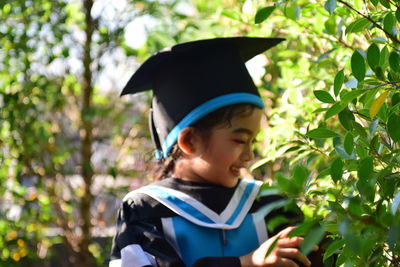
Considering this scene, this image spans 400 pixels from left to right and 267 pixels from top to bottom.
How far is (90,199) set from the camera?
304 centimetres

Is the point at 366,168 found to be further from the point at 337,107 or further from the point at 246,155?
the point at 246,155

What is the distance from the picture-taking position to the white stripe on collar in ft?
5.57

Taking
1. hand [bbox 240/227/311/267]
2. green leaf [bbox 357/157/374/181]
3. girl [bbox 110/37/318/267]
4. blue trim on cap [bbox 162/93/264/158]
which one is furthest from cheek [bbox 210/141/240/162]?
green leaf [bbox 357/157/374/181]

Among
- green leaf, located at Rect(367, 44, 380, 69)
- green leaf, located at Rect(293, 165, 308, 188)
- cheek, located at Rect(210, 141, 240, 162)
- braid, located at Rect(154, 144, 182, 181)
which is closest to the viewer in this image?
green leaf, located at Rect(293, 165, 308, 188)

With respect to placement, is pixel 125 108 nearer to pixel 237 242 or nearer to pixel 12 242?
pixel 12 242

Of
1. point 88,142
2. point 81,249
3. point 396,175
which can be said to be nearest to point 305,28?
point 396,175

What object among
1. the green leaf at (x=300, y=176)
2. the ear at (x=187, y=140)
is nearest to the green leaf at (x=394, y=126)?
the green leaf at (x=300, y=176)

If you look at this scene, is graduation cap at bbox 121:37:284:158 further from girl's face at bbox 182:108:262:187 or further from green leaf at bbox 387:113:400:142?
green leaf at bbox 387:113:400:142

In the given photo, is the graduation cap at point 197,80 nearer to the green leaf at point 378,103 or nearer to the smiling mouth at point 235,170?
the smiling mouth at point 235,170

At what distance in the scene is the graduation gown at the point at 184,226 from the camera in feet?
5.36

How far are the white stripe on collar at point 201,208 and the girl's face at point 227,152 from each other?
0.07m

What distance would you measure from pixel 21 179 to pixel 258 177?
1113 mm

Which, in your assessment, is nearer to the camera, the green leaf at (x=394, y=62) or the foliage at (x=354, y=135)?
the foliage at (x=354, y=135)

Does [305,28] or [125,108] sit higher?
[305,28]
